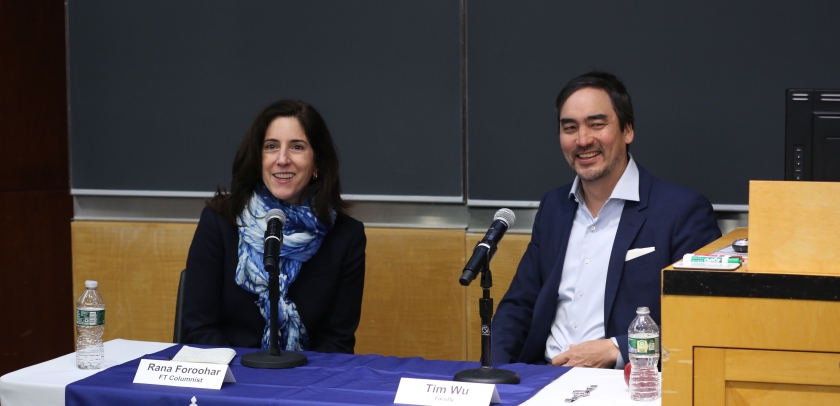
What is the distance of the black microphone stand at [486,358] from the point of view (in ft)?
6.78

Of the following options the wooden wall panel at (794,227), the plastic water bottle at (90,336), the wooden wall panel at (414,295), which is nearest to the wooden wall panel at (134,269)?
the wooden wall panel at (414,295)

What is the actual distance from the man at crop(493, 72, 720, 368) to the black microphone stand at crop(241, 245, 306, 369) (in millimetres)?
768

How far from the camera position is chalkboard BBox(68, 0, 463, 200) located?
3.77m

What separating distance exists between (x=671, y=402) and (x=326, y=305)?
4.79 ft

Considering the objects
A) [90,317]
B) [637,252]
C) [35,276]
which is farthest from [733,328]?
[35,276]

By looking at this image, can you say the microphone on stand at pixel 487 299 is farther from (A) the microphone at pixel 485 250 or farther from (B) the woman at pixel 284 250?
(B) the woman at pixel 284 250

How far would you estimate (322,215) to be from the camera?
3068mm

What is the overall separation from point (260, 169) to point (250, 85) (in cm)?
100

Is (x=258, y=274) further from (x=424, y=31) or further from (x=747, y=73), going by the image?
(x=747, y=73)

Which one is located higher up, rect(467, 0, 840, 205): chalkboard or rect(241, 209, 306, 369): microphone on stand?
rect(467, 0, 840, 205): chalkboard

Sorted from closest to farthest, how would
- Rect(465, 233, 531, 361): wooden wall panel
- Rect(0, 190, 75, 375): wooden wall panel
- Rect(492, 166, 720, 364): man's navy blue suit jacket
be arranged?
1. Rect(492, 166, 720, 364): man's navy blue suit jacket
2. Rect(465, 233, 531, 361): wooden wall panel
3. Rect(0, 190, 75, 375): wooden wall panel

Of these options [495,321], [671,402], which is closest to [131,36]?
[495,321]

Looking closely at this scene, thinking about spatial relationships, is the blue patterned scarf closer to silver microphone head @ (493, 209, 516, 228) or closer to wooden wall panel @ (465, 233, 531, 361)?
wooden wall panel @ (465, 233, 531, 361)

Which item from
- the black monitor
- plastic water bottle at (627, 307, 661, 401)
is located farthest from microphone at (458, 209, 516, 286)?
the black monitor
